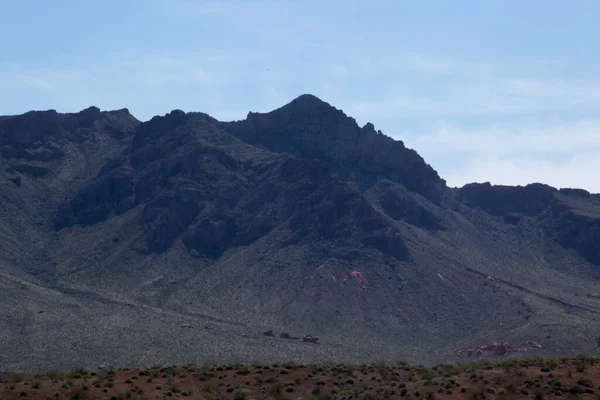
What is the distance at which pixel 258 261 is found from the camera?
151125 millimetres

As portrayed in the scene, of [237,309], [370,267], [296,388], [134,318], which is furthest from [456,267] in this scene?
[296,388]

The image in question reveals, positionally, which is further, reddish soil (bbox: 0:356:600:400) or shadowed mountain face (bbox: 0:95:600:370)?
shadowed mountain face (bbox: 0:95:600:370)

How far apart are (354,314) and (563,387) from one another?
278ft

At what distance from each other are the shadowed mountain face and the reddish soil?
35400mm

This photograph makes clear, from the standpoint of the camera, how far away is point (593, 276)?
16500cm

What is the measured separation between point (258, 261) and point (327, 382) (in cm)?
9575

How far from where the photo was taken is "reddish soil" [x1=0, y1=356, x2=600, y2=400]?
4888 cm

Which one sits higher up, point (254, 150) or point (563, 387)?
point (254, 150)

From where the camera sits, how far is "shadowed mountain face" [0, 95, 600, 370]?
11456 centimetres

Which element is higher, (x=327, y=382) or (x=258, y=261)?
(x=258, y=261)

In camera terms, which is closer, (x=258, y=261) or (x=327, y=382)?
(x=327, y=382)

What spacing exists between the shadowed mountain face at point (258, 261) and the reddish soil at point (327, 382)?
35.4m

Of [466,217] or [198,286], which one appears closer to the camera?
[198,286]

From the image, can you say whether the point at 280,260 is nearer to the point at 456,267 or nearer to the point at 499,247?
the point at 456,267
